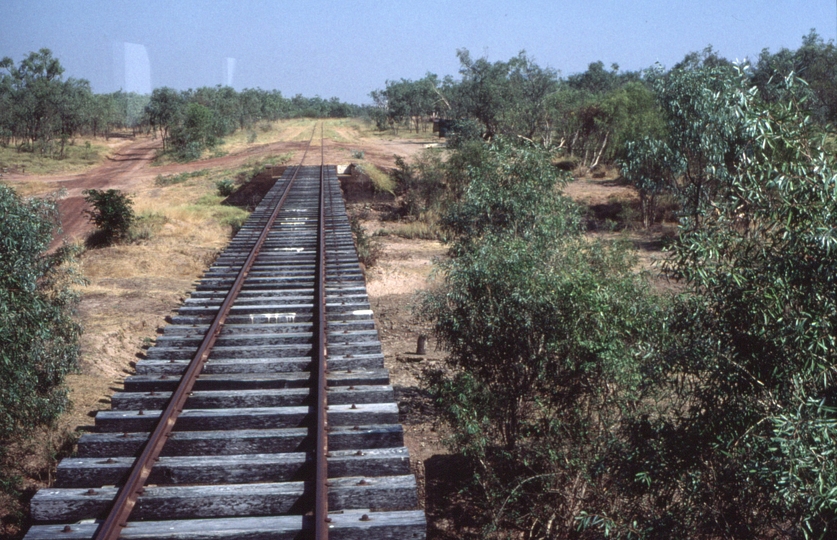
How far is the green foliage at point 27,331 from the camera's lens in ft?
23.0

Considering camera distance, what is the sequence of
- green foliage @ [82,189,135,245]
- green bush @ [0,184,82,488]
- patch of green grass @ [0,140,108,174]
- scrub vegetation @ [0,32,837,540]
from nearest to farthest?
scrub vegetation @ [0,32,837,540], green bush @ [0,184,82,488], green foliage @ [82,189,135,245], patch of green grass @ [0,140,108,174]

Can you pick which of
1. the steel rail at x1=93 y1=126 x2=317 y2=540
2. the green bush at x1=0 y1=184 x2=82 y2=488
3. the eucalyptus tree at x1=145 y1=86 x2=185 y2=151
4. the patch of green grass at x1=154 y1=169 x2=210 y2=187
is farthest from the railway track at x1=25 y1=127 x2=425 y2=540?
the eucalyptus tree at x1=145 y1=86 x2=185 y2=151

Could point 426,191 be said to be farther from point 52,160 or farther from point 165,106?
point 165,106

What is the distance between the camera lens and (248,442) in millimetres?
5348

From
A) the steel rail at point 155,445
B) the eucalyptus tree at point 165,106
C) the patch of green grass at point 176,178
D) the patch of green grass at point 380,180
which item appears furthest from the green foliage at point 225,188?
the eucalyptus tree at point 165,106

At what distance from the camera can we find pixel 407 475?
4957 mm

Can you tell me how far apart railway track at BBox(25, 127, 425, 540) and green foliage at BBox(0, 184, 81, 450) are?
4.14 ft

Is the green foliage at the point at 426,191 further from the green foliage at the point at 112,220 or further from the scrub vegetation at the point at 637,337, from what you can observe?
the green foliage at the point at 112,220

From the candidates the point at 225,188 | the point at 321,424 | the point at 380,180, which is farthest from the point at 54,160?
the point at 321,424

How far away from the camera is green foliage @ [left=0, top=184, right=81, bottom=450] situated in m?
7.00

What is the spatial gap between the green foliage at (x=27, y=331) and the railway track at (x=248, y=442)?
126 cm

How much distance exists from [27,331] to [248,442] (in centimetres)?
334

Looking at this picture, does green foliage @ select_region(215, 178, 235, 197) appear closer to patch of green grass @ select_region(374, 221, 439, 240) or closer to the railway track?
patch of green grass @ select_region(374, 221, 439, 240)

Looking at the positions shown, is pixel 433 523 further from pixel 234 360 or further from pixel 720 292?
pixel 720 292
